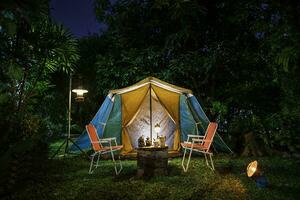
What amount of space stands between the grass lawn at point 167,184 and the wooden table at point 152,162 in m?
0.18

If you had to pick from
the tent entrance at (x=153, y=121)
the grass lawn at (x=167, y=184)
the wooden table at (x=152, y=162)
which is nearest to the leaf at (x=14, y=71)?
the grass lawn at (x=167, y=184)

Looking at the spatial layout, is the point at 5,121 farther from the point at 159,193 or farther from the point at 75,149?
the point at 75,149

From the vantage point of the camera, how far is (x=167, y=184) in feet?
14.6

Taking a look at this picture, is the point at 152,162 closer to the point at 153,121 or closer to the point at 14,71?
the point at 153,121

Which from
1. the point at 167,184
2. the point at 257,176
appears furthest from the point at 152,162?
the point at 257,176

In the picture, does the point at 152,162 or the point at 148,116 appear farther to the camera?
the point at 148,116

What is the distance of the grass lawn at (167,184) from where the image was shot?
389 centimetres

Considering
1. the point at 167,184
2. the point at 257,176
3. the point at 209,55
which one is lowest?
the point at 167,184

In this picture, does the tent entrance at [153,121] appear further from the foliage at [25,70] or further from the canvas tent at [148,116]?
the foliage at [25,70]

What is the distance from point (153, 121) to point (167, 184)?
3.21 metres

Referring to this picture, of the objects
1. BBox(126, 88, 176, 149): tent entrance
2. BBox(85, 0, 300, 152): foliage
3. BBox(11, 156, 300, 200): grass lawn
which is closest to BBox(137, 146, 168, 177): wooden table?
BBox(11, 156, 300, 200): grass lawn

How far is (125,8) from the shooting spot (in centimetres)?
900

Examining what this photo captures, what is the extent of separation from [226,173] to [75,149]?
3.48 meters

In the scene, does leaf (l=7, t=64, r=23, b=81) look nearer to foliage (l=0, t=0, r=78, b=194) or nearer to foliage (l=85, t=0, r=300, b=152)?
foliage (l=0, t=0, r=78, b=194)
